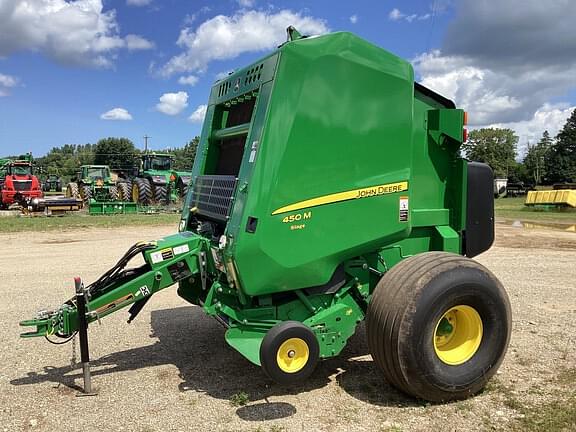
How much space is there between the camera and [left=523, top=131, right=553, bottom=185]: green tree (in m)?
77.6

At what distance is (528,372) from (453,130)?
7.36ft

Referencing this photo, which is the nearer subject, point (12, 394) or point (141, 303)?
point (12, 394)

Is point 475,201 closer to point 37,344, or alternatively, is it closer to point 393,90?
point 393,90

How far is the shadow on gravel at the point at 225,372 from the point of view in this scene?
3975 millimetres

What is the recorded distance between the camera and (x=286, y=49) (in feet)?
12.7

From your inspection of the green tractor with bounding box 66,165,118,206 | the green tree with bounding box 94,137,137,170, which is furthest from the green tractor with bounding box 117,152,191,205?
the green tree with bounding box 94,137,137,170

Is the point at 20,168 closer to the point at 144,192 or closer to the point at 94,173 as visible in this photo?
the point at 94,173

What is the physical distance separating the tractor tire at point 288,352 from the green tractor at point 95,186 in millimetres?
24689

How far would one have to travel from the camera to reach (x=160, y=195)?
2447cm

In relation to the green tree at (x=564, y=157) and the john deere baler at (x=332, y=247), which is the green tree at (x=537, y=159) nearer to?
the green tree at (x=564, y=157)

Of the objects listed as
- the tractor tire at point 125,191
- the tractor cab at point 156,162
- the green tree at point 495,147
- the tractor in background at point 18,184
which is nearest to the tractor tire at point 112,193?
the tractor tire at point 125,191

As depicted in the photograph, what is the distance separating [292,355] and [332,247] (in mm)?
872

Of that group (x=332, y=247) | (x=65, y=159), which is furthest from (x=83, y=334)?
(x=65, y=159)

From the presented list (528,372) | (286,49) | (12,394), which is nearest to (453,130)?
(286,49)
